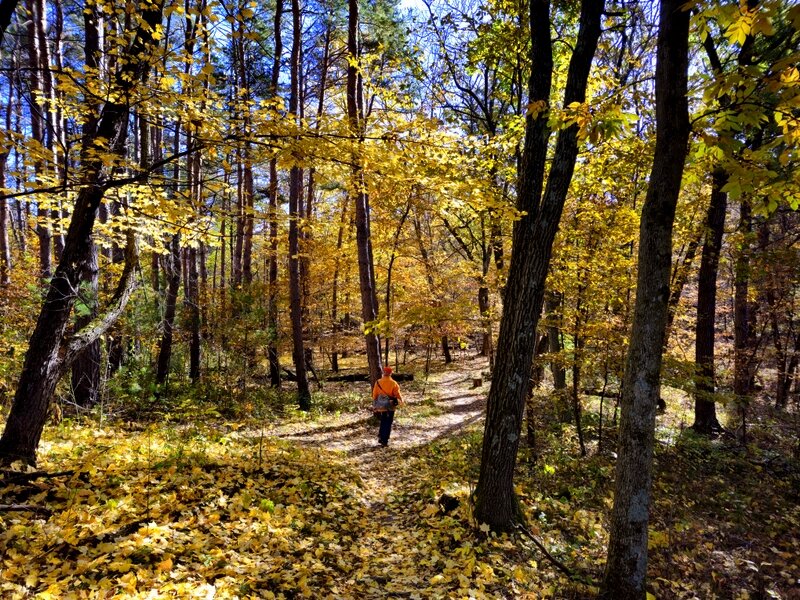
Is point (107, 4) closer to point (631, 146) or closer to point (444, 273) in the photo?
point (631, 146)

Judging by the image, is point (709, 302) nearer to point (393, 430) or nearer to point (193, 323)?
point (393, 430)

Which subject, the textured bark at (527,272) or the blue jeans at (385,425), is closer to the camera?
the textured bark at (527,272)

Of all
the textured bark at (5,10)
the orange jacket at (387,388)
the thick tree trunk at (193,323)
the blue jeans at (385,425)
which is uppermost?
the textured bark at (5,10)

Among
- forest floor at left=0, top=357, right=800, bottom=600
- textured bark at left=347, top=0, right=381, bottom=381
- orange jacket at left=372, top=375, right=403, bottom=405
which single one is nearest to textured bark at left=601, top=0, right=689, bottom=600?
forest floor at left=0, top=357, right=800, bottom=600

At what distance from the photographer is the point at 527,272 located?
17.3ft

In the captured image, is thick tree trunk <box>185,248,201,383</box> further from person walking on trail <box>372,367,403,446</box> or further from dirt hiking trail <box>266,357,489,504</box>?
person walking on trail <box>372,367,403,446</box>

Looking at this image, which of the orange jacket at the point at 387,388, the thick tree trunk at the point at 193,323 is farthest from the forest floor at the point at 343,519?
the thick tree trunk at the point at 193,323

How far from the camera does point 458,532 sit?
17.5ft

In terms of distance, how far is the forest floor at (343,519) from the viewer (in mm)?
3824

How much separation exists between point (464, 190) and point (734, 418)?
12260 millimetres

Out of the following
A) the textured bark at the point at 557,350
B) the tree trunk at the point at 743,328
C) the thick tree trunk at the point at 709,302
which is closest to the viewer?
the tree trunk at the point at 743,328

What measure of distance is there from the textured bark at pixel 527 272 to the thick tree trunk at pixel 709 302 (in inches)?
249

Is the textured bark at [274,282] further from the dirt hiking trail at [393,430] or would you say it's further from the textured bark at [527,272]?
the textured bark at [527,272]

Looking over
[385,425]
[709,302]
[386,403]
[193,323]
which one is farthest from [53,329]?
[709,302]
